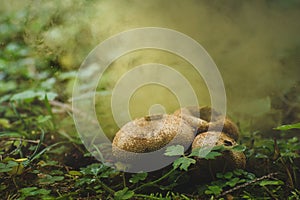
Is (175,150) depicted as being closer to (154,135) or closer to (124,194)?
(154,135)

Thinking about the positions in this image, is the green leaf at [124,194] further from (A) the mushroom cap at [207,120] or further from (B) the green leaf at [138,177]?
(A) the mushroom cap at [207,120]

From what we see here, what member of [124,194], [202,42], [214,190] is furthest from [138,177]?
[202,42]

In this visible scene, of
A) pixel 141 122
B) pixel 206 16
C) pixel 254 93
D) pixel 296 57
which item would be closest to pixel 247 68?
pixel 254 93

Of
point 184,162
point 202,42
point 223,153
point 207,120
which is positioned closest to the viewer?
point 184,162

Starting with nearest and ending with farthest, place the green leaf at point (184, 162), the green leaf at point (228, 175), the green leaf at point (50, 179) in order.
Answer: the green leaf at point (184, 162) → the green leaf at point (228, 175) → the green leaf at point (50, 179)

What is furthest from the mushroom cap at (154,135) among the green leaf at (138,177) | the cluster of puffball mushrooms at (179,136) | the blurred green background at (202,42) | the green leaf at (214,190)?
the blurred green background at (202,42)

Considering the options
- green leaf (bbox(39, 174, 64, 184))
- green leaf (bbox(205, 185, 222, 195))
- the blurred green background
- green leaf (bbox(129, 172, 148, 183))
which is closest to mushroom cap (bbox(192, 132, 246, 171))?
green leaf (bbox(205, 185, 222, 195))

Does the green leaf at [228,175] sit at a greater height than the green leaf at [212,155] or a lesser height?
lesser
